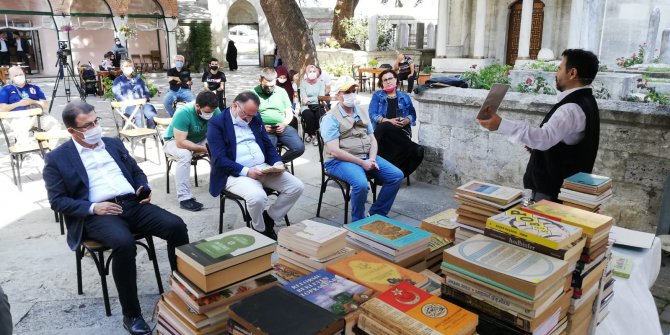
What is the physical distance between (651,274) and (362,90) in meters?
14.2

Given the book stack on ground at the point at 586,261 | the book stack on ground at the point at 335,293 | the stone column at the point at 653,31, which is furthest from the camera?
the stone column at the point at 653,31

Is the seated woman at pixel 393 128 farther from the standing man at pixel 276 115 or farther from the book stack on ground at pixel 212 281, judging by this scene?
the book stack on ground at pixel 212 281

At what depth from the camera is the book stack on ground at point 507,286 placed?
1.41 m

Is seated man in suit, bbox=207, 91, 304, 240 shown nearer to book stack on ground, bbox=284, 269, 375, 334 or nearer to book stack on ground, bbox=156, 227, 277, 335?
book stack on ground, bbox=156, 227, 277, 335

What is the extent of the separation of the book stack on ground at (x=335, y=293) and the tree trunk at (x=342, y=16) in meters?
18.7

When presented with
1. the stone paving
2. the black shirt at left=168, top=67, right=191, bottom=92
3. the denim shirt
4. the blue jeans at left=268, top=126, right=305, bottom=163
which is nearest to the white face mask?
the black shirt at left=168, top=67, right=191, bottom=92

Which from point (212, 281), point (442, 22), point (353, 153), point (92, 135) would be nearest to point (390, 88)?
point (353, 153)

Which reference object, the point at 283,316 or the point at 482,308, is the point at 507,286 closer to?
the point at 482,308

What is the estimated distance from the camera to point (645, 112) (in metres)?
3.91

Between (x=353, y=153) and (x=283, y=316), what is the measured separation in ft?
11.1

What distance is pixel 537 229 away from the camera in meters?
1.66

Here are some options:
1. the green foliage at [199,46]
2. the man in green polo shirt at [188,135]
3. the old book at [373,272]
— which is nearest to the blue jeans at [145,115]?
the man in green polo shirt at [188,135]

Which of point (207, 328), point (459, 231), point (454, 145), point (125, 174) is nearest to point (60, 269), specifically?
point (125, 174)

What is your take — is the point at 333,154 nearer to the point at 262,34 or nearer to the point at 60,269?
the point at 60,269
